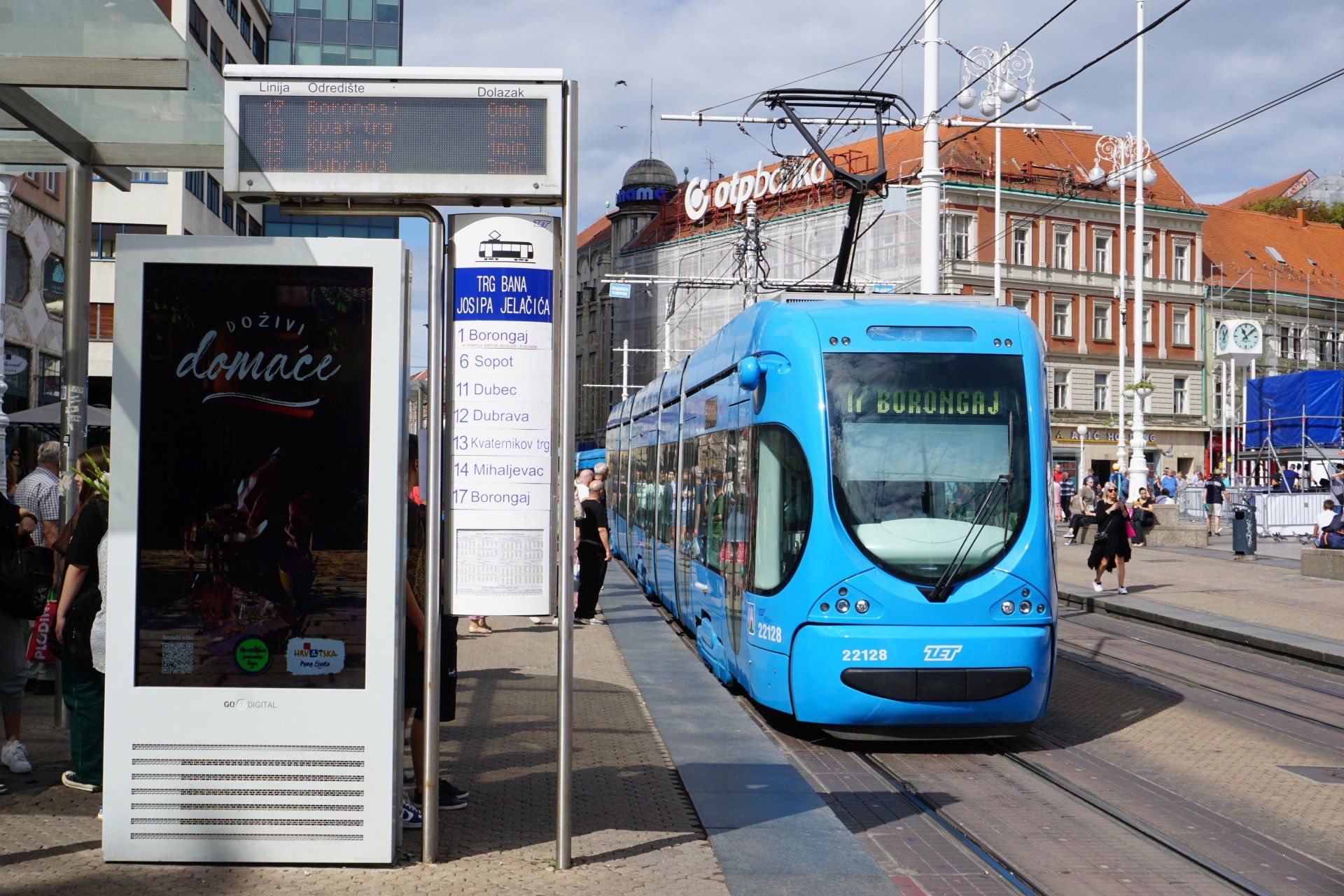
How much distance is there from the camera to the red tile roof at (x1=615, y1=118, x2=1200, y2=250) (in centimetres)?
6206

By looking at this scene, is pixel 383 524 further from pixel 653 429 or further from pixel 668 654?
pixel 653 429

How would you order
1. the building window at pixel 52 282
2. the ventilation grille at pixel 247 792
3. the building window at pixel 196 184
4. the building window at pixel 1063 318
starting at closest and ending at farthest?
the ventilation grille at pixel 247 792
the building window at pixel 52 282
the building window at pixel 196 184
the building window at pixel 1063 318

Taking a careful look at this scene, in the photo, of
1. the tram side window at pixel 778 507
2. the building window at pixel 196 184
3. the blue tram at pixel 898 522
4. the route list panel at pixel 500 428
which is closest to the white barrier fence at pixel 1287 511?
the blue tram at pixel 898 522

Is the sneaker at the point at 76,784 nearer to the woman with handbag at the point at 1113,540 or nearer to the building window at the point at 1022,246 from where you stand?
the woman with handbag at the point at 1113,540

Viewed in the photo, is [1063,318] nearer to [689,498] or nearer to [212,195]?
[212,195]

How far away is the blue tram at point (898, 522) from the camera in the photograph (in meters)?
9.52

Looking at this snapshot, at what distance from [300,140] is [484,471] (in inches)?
60.7

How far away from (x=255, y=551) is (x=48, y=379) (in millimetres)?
28730

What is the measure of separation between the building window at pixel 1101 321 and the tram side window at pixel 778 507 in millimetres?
59709

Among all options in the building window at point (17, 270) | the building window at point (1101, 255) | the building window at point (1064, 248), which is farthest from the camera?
the building window at point (1101, 255)

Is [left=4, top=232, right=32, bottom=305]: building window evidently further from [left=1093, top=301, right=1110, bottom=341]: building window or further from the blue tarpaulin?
[left=1093, top=301, right=1110, bottom=341]: building window

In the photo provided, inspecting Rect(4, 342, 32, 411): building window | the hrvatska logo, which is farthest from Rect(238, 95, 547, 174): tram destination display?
Rect(4, 342, 32, 411): building window

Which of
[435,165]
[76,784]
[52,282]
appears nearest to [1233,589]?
[76,784]

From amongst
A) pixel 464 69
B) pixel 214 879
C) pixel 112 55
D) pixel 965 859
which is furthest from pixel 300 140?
pixel 965 859
